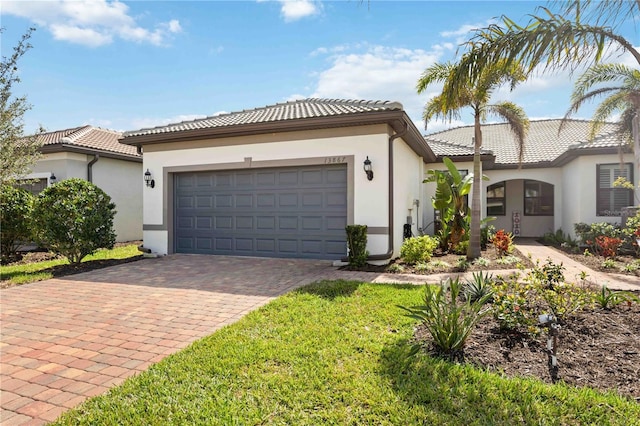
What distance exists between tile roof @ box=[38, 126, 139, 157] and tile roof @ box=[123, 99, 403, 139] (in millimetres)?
3192

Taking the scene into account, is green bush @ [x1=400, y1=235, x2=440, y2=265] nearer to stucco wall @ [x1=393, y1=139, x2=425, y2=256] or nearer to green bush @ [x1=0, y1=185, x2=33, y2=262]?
stucco wall @ [x1=393, y1=139, x2=425, y2=256]

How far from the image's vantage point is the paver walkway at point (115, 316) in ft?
10.9

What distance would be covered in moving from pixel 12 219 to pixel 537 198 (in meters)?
21.1

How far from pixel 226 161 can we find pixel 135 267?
3.77m

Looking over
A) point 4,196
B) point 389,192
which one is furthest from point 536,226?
point 4,196

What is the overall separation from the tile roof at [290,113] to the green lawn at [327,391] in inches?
238

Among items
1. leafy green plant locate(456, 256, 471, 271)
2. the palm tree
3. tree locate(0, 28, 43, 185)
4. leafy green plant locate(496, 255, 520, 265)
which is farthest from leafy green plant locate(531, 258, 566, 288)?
tree locate(0, 28, 43, 185)

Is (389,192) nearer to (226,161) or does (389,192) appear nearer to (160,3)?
(226,161)

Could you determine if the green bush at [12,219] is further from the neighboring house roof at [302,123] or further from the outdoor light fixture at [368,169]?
the outdoor light fixture at [368,169]

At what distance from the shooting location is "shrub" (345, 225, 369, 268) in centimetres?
858

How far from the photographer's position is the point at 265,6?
8.42 metres

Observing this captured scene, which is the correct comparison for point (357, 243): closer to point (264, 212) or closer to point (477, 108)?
point (264, 212)

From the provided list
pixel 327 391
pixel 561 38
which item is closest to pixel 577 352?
pixel 327 391

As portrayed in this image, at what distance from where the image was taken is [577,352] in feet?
12.3
